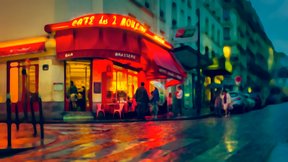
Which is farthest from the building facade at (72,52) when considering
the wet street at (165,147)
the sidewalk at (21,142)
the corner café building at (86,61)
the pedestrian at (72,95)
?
the wet street at (165,147)

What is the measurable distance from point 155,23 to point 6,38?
982cm

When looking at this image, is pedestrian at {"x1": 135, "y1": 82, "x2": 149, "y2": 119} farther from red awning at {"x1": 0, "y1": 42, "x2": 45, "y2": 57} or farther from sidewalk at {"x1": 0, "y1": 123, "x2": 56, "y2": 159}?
sidewalk at {"x1": 0, "y1": 123, "x2": 56, "y2": 159}

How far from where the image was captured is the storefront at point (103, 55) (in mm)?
19500

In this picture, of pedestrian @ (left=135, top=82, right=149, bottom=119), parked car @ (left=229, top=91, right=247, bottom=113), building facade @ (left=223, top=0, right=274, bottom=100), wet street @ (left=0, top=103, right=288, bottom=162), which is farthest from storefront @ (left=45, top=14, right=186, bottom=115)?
building facade @ (left=223, top=0, right=274, bottom=100)

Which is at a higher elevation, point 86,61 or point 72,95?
point 86,61

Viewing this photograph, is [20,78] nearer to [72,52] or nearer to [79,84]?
[79,84]

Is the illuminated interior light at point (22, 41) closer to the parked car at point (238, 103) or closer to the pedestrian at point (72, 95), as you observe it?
the pedestrian at point (72, 95)

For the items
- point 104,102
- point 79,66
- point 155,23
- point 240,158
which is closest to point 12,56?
point 79,66

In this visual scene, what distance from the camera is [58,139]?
11734 mm

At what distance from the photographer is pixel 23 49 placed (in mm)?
20469

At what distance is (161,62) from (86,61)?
4254 millimetres

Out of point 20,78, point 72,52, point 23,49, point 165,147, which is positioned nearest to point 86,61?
point 72,52

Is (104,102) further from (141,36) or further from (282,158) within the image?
(282,158)

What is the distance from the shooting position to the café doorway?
67.2ft
